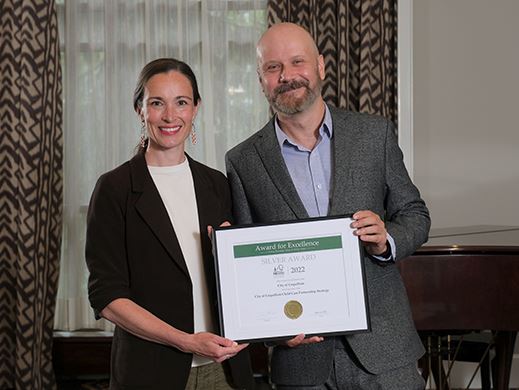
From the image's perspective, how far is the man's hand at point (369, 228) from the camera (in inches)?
88.2

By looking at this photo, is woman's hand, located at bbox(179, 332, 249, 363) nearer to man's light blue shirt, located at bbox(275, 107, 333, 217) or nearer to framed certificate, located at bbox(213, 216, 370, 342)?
framed certificate, located at bbox(213, 216, 370, 342)

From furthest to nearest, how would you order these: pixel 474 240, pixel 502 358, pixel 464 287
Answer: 1. pixel 502 358
2. pixel 474 240
3. pixel 464 287

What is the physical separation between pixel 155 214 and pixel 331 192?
1.69 feet

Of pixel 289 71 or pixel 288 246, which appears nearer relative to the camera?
pixel 288 246

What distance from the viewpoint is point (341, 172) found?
240 cm

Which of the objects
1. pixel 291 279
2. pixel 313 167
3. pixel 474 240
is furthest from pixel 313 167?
pixel 474 240

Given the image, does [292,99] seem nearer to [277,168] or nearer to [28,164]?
[277,168]

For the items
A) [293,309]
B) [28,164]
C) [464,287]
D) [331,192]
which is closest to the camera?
[293,309]

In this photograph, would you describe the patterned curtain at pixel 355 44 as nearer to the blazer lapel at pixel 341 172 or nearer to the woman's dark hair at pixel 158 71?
the blazer lapel at pixel 341 172

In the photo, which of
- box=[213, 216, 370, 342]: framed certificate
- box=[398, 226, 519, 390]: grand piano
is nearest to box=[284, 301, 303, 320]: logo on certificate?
box=[213, 216, 370, 342]: framed certificate

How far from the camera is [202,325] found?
2.30m

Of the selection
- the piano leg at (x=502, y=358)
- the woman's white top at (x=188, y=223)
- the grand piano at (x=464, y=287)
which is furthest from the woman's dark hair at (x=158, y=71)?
the piano leg at (x=502, y=358)

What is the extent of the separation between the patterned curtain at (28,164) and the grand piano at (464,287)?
278 cm

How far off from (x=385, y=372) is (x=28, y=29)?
154 inches
